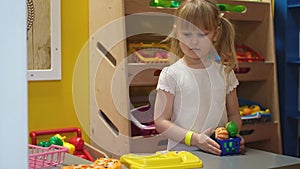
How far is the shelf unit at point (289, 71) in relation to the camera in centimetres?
254

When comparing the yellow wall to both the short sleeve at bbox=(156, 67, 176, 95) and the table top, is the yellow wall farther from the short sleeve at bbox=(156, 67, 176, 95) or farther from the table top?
the table top

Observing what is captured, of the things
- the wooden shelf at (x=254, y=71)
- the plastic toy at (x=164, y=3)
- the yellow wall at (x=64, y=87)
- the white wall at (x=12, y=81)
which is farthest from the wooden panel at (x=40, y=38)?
the white wall at (x=12, y=81)

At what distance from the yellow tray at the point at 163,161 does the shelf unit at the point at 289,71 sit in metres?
1.70

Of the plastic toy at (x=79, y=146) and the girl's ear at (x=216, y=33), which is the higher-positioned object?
the girl's ear at (x=216, y=33)

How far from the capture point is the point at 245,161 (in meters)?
1.07

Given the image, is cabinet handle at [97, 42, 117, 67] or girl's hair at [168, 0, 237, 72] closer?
girl's hair at [168, 0, 237, 72]

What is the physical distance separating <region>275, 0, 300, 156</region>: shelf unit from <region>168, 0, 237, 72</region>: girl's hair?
1.14m

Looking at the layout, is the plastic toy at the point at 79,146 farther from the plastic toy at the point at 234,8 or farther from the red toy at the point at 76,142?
the plastic toy at the point at 234,8

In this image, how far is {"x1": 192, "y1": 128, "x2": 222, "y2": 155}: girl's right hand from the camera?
116 centimetres

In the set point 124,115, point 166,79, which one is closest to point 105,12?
point 124,115

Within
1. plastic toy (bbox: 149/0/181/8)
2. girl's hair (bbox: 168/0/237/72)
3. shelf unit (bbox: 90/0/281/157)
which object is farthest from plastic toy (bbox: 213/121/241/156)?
plastic toy (bbox: 149/0/181/8)

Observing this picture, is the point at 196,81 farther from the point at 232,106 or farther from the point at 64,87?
the point at 64,87

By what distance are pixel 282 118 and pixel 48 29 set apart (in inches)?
55.0

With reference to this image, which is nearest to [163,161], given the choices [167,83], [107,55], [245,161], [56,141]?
[245,161]
